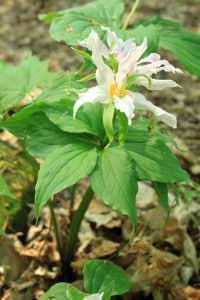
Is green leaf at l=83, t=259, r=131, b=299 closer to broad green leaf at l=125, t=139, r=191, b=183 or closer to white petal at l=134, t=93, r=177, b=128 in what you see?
broad green leaf at l=125, t=139, r=191, b=183

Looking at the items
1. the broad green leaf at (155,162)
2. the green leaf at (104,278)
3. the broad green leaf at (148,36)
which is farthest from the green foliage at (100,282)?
the broad green leaf at (148,36)

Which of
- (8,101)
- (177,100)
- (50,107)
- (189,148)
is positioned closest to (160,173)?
(50,107)

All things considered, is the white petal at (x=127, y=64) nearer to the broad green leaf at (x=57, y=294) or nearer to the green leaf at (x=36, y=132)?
the green leaf at (x=36, y=132)

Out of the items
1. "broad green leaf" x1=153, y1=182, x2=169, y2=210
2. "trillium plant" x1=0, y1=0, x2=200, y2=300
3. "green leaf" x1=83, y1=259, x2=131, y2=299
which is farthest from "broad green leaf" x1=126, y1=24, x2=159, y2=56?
"green leaf" x1=83, y1=259, x2=131, y2=299

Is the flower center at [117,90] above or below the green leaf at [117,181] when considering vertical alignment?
above

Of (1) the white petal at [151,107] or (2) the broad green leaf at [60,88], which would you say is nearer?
(1) the white petal at [151,107]

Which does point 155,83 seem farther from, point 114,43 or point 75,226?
point 75,226

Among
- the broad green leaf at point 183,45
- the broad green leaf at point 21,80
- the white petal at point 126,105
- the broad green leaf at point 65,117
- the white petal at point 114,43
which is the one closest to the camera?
the white petal at point 126,105

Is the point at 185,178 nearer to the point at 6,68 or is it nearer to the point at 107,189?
the point at 107,189
